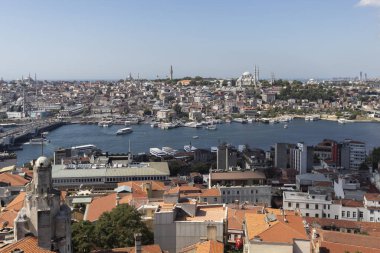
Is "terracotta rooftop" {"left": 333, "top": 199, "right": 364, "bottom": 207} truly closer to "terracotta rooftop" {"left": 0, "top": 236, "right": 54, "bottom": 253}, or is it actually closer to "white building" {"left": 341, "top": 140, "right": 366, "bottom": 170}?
"terracotta rooftop" {"left": 0, "top": 236, "right": 54, "bottom": 253}

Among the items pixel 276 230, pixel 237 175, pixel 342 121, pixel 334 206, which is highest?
pixel 276 230

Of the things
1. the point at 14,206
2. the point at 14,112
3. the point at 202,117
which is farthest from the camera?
the point at 14,112

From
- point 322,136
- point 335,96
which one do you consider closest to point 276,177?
point 322,136

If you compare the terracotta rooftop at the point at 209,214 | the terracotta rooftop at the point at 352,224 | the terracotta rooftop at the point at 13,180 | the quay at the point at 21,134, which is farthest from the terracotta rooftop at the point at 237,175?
the quay at the point at 21,134

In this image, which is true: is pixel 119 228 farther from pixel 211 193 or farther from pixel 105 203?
pixel 211 193

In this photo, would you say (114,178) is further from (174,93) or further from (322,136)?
(174,93)

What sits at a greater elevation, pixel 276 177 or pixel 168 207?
pixel 168 207

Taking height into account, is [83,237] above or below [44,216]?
below

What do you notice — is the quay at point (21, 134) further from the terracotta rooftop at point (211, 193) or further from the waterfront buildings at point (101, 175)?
the terracotta rooftop at point (211, 193)

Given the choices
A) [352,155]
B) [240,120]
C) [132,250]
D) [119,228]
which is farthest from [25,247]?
[240,120]
